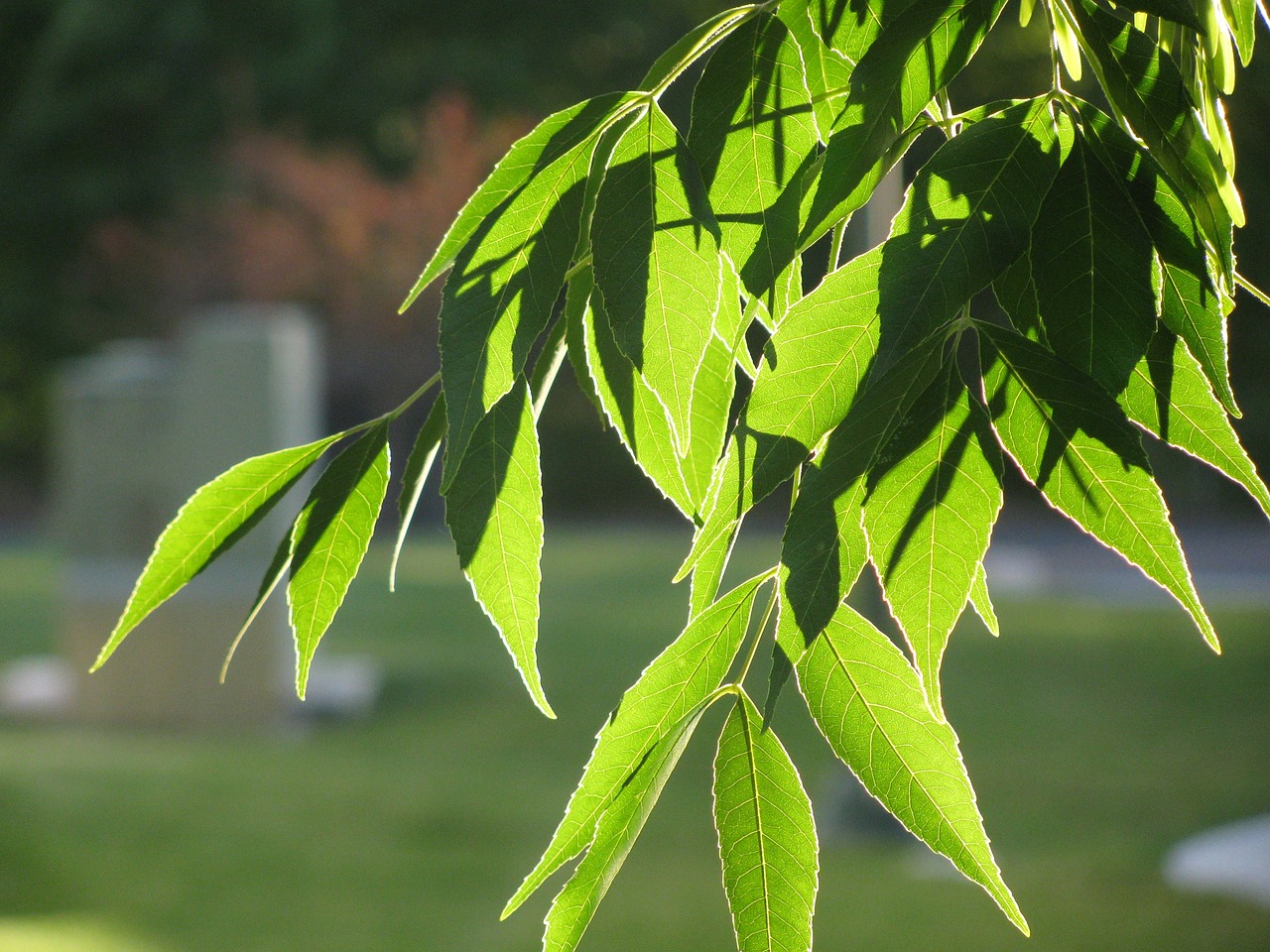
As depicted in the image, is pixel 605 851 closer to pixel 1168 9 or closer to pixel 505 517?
pixel 505 517

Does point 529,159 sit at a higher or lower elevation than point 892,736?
higher

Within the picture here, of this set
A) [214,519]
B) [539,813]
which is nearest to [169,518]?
[539,813]

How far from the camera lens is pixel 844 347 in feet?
0.95

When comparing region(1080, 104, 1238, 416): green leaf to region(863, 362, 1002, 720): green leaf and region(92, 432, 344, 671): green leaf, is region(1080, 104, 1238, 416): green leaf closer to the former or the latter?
region(863, 362, 1002, 720): green leaf

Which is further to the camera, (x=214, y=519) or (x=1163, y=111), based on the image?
(x=214, y=519)

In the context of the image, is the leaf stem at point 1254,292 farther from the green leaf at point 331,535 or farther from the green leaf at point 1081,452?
the green leaf at point 331,535

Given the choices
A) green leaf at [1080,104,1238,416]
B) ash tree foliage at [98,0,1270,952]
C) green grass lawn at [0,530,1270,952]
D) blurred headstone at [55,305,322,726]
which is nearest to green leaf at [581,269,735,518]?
ash tree foliage at [98,0,1270,952]

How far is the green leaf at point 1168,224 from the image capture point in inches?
11.8

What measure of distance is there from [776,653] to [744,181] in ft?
0.34

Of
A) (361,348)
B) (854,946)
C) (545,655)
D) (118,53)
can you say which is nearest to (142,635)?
(545,655)

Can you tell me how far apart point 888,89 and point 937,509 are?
0.08m

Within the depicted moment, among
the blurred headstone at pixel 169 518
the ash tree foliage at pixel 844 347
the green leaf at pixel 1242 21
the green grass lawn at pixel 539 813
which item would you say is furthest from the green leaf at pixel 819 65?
the blurred headstone at pixel 169 518

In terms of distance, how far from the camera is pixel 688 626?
331 millimetres

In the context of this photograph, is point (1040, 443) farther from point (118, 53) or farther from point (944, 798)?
point (118, 53)
